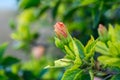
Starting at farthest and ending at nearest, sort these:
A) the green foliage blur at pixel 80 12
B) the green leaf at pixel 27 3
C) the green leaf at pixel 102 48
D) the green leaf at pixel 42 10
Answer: the green leaf at pixel 42 10, the green leaf at pixel 27 3, the green foliage blur at pixel 80 12, the green leaf at pixel 102 48

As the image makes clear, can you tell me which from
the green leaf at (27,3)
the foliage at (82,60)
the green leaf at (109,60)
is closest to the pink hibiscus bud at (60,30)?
the foliage at (82,60)

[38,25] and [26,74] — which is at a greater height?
[38,25]

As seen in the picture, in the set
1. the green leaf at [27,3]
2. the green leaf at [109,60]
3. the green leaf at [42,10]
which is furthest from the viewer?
the green leaf at [42,10]

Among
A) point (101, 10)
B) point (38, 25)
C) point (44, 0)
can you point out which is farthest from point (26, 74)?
point (38, 25)

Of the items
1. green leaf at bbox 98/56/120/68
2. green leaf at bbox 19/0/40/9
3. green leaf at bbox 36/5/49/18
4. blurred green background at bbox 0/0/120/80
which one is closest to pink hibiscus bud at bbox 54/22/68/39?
Result: green leaf at bbox 98/56/120/68

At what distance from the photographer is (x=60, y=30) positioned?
3.51ft

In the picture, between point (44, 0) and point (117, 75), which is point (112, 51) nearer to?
point (117, 75)

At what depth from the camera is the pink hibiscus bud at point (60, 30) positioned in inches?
41.8

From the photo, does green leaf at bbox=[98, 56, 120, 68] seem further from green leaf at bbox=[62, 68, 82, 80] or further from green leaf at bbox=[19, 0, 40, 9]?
green leaf at bbox=[19, 0, 40, 9]

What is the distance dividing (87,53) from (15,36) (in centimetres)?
129

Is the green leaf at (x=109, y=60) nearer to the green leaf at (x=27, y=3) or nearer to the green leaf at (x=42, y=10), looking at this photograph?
the green leaf at (x=27, y=3)

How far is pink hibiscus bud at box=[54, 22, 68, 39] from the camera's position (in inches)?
41.8

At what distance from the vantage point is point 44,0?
68.8 inches

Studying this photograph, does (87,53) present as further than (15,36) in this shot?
No
